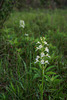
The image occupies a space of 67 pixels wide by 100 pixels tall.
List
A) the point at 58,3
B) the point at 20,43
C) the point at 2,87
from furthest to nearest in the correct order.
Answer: the point at 58,3 < the point at 20,43 < the point at 2,87

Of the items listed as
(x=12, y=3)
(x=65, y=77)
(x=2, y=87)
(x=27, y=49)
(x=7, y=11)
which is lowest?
(x=2, y=87)

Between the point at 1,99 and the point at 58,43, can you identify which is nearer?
the point at 1,99

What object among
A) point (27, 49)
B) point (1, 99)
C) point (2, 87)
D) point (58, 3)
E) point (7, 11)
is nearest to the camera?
point (1, 99)

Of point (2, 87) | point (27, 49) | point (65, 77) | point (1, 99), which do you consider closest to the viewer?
point (1, 99)

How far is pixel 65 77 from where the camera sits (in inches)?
66.3

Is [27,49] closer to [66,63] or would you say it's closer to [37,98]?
[66,63]

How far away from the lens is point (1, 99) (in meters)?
1.36

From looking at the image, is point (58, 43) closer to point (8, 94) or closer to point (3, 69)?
point (3, 69)

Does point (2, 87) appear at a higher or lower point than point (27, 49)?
lower

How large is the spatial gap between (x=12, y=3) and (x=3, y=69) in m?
1.94

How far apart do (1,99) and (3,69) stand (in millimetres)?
615

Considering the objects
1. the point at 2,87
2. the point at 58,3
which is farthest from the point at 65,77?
the point at 58,3

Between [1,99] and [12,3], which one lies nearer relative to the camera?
[1,99]

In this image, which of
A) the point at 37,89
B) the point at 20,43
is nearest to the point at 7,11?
the point at 20,43
